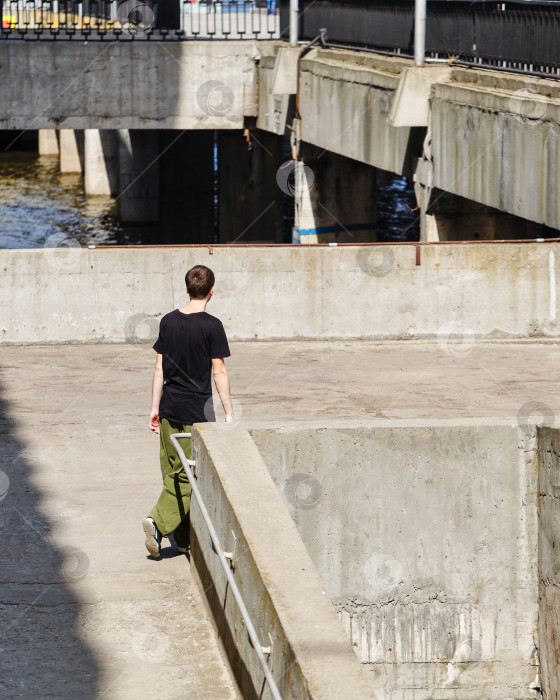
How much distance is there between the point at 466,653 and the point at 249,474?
3611 millimetres

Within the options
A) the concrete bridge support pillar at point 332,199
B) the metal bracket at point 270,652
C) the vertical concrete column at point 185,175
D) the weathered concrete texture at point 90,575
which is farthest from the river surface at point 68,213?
the metal bracket at point 270,652

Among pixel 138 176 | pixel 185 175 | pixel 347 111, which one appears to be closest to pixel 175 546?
pixel 347 111

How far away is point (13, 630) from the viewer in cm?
659

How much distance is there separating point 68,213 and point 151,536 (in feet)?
117

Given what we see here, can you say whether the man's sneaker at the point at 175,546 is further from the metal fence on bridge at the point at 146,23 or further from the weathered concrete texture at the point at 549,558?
the metal fence on bridge at the point at 146,23

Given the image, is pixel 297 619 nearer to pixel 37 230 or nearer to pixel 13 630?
pixel 13 630

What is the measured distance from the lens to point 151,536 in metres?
7.63

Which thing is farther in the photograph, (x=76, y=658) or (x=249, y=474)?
(x=249, y=474)

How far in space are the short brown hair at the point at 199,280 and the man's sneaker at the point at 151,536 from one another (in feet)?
4.78

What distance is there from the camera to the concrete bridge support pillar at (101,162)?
44.6m

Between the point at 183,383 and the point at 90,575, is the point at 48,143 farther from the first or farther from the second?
the point at 90,575

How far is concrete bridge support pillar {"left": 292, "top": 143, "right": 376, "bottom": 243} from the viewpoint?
A: 28266 millimetres

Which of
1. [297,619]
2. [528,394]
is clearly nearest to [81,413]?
[528,394]

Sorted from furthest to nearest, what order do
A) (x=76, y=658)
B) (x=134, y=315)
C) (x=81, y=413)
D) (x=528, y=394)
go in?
(x=134, y=315)
(x=528, y=394)
(x=81, y=413)
(x=76, y=658)
